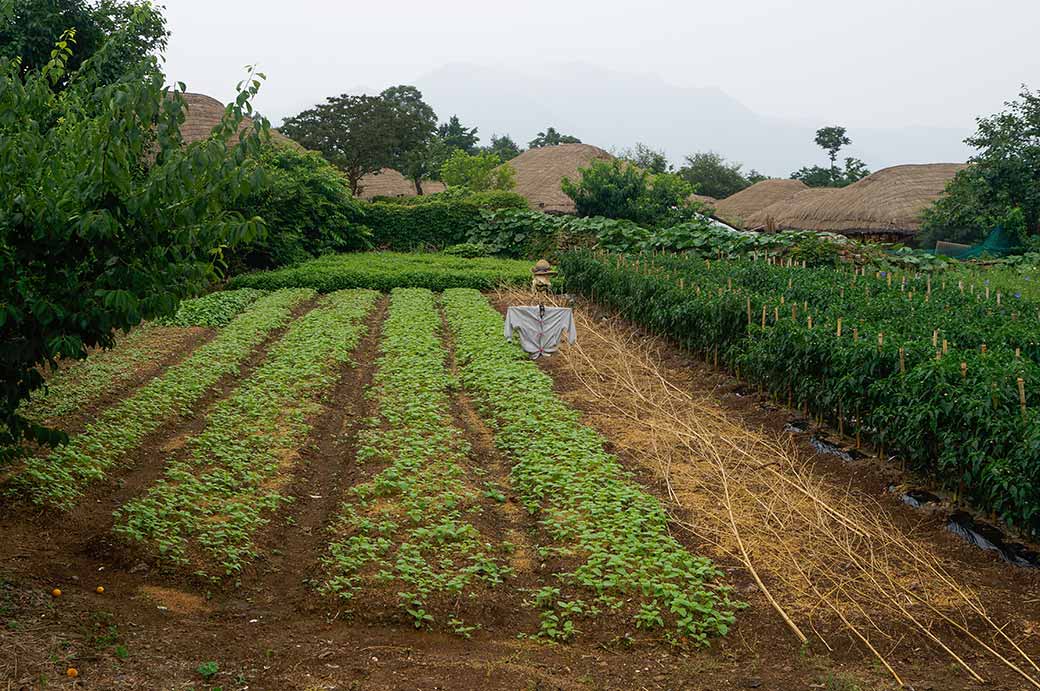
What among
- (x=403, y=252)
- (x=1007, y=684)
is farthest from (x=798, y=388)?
(x=403, y=252)

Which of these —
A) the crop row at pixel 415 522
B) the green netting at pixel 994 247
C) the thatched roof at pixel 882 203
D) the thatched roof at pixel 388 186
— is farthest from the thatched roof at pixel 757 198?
the crop row at pixel 415 522

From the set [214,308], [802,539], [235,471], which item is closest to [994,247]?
[214,308]

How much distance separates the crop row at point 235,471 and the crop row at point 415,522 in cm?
85

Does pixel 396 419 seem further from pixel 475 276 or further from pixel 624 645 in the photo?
pixel 475 276

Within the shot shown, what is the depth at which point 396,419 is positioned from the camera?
11.9m

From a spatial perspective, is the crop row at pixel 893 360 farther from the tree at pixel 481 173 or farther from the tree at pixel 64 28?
the tree at pixel 481 173

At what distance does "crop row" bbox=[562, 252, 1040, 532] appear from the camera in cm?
802

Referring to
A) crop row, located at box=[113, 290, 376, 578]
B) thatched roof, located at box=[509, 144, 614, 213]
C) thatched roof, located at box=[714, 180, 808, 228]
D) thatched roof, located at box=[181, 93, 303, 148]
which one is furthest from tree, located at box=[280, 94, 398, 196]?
crop row, located at box=[113, 290, 376, 578]

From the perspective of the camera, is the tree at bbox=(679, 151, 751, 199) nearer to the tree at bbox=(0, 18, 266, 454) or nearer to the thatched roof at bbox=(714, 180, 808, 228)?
the thatched roof at bbox=(714, 180, 808, 228)

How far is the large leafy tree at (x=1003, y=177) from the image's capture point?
30578 millimetres

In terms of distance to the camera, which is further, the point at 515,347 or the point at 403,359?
the point at 515,347

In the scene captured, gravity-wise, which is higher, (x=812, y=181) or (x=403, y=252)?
(x=812, y=181)

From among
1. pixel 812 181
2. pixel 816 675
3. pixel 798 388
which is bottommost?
pixel 816 675

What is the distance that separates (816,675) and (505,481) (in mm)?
4337
